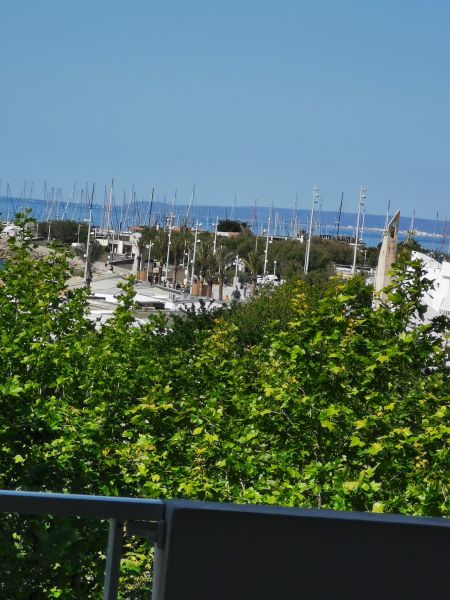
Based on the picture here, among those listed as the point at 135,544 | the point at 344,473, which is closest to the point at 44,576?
the point at 135,544

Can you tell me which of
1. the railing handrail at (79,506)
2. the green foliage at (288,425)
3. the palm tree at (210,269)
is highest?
the railing handrail at (79,506)

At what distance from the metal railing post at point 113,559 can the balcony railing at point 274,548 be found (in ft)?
0.11

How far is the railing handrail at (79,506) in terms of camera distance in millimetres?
1994

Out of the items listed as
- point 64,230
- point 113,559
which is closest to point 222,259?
point 64,230

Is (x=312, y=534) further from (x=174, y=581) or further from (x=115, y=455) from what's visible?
(x=115, y=455)

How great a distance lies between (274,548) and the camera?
200cm

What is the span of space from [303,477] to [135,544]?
4874 millimetres

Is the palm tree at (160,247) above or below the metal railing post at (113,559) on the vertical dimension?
below

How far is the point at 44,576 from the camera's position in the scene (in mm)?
2539

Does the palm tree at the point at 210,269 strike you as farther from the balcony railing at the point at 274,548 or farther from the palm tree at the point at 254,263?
the balcony railing at the point at 274,548

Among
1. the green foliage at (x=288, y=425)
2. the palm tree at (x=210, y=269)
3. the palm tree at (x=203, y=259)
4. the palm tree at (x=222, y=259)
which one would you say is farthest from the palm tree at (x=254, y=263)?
the green foliage at (x=288, y=425)

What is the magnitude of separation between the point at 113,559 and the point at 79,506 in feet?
0.65

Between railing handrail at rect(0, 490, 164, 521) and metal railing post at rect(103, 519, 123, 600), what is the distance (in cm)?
4

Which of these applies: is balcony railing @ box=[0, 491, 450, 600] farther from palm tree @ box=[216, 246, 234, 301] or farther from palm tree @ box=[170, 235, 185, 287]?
palm tree @ box=[170, 235, 185, 287]
